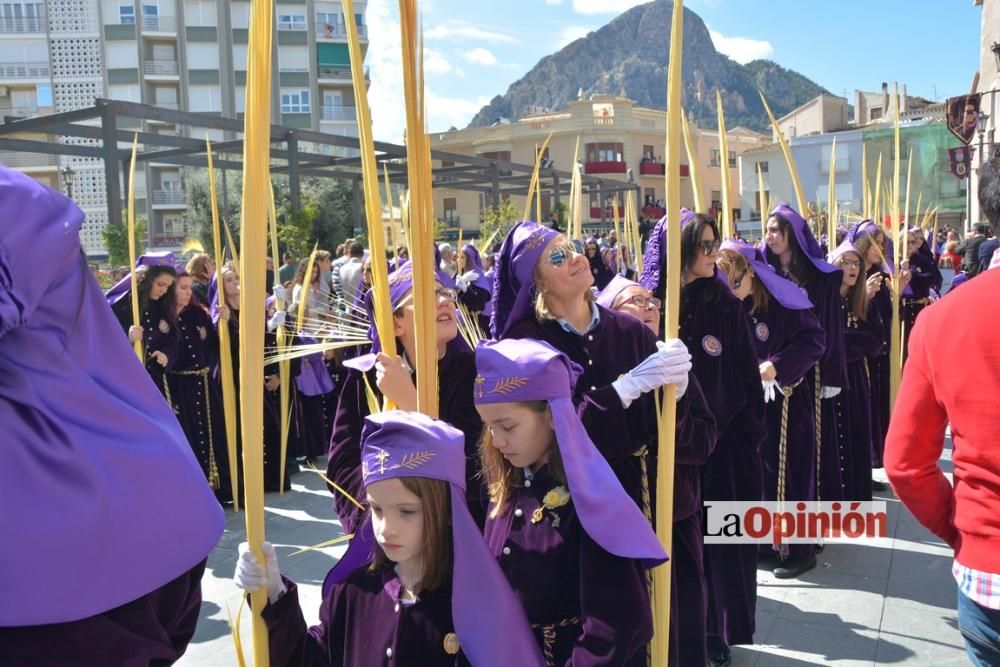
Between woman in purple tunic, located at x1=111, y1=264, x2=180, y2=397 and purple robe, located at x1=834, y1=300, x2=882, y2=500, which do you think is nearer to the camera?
purple robe, located at x1=834, y1=300, x2=882, y2=500

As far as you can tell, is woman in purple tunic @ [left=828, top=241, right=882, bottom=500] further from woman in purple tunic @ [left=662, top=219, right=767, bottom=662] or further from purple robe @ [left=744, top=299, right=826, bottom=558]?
woman in purple tunic @ [left=662, top=219, right=767, bottom=662]

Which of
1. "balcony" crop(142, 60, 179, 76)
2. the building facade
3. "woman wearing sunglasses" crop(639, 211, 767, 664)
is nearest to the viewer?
"woman wearing sunglasses" crop(639, 211, 767, 664)

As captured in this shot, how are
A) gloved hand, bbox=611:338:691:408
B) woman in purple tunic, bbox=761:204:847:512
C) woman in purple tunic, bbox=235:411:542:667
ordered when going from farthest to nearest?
woman in purple tunic, bbox=761:204:847:512 < gloved hand, bbox=611:338:691:408 < woman in purple tunic, bbox=235:411:542:667

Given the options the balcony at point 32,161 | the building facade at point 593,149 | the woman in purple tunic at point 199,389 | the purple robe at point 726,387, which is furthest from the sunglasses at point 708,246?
the balcony at point 32,161

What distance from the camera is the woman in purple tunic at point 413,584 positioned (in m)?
1.96

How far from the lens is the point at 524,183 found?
796 inches

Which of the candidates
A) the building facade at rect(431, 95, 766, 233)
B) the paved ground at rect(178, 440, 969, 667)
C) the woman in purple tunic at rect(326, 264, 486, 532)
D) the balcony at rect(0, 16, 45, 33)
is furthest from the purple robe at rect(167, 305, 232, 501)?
the balcony at rect(0, 16, 45, 33)

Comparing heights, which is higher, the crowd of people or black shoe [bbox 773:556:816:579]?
the crowd of people

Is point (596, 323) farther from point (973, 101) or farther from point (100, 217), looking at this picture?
point (100, 217)

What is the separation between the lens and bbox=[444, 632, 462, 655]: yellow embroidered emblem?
6.75ft

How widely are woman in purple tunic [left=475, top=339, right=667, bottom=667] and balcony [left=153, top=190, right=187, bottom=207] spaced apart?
Answer: 5194 cm

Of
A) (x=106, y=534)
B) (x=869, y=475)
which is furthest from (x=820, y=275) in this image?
(x=106, y=534)

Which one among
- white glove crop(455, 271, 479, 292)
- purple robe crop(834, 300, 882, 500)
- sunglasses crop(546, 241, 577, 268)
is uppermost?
sunglasses crop(546, 241, 577, 268)

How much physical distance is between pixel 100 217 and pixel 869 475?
47.9m
